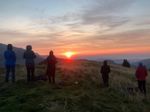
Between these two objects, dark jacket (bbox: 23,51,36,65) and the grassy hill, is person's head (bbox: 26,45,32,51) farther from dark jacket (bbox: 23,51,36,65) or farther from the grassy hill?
the grassy hill

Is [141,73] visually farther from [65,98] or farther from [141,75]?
[65,98]

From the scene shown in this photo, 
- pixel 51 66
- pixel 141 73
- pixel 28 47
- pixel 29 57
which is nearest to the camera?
pixel 28 47

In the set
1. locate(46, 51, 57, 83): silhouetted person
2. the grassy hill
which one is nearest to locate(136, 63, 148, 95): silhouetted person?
the grassy hill

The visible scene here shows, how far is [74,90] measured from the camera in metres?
21.2

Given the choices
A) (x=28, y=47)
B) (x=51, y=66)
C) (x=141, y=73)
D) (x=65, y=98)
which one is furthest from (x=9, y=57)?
(x=141, y=73)

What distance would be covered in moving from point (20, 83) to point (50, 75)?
2.09 m

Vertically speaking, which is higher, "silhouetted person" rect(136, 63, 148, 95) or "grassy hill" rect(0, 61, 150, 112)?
"silhouetted person" rect(136, 63, 148, 95)

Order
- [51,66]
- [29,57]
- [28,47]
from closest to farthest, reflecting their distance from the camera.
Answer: [28,47], [29,57], [51,66]

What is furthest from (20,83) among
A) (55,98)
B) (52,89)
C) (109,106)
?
(109,106)

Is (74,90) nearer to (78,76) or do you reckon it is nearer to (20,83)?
(20,83)

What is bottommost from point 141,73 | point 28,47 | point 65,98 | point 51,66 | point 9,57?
point 65,98

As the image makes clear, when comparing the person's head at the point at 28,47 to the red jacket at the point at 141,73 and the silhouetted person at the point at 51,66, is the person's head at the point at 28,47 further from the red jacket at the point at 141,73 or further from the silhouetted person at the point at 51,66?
the red jacket at the point at 141,73

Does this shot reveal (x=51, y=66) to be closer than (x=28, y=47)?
No

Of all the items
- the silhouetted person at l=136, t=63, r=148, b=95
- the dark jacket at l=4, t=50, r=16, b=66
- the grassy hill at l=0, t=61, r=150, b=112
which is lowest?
the grassy hill at l=0, t=61, r=150, b=112
